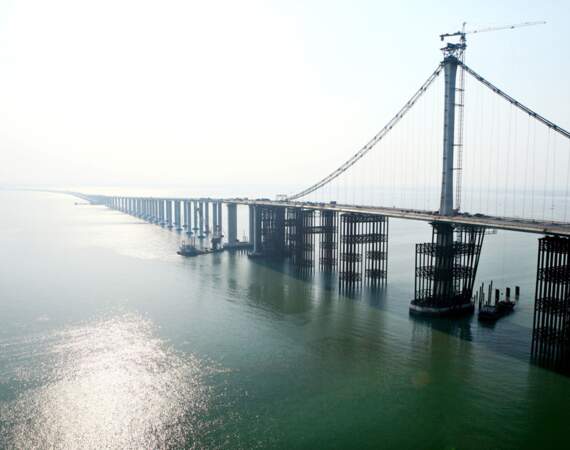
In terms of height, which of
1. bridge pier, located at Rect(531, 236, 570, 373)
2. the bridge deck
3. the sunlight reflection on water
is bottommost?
the sunlight reflection on water

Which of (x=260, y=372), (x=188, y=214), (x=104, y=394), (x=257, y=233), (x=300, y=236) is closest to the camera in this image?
(x=104, y=394)

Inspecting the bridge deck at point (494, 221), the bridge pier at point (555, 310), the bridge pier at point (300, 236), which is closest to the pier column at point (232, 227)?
the bridge pier at point (300, 236)

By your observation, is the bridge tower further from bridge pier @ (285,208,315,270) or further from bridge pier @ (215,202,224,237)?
bridge pier @ (215,202,224,237)

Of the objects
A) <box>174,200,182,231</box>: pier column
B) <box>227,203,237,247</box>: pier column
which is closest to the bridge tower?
<box>227,203,237,247</box>: pier column

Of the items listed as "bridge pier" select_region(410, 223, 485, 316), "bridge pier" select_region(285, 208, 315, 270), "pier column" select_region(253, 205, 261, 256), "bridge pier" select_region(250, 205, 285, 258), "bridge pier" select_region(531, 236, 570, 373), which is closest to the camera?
"bridge pier" select_region(531, 236, 570, 373)

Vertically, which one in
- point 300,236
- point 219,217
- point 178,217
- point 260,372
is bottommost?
point 260,372

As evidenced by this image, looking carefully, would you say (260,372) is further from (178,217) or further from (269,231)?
(178,217)

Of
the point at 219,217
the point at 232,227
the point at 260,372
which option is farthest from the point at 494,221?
the point at 219,217
